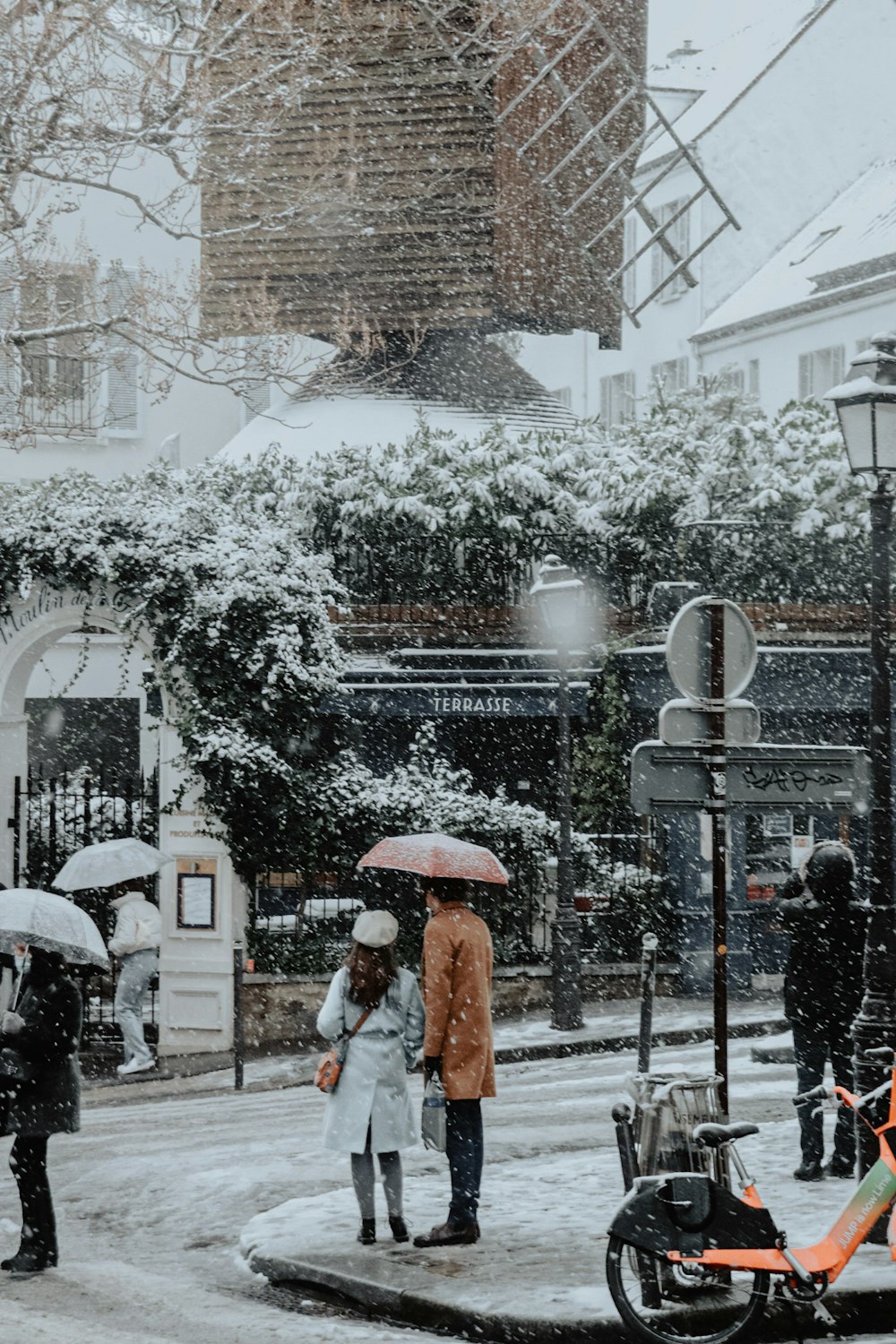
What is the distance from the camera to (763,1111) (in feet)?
39.1

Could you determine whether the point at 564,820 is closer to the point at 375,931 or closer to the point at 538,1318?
the point at 375,931

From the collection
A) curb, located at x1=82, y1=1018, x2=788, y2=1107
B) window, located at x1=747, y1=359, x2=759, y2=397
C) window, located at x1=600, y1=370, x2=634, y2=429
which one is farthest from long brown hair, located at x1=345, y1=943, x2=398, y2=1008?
window, located at x1=600, y1=370, x2=634, y2=429

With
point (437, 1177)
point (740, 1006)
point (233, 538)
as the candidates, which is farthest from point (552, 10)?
point (437, 1177)

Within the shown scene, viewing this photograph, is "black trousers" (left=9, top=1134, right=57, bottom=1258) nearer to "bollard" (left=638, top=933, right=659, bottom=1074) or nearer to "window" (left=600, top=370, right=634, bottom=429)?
"bollard" (left=638, top=933, right=659, bottom=1074)

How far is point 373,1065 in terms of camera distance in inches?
318

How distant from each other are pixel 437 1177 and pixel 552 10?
16452mm

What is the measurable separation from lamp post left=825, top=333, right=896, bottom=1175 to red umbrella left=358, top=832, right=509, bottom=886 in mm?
1788

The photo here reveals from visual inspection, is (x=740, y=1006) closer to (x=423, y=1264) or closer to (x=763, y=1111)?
(x=763, y=1111)

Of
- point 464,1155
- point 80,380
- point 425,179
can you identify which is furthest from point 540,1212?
point 425,179

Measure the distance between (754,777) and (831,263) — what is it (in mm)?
22764

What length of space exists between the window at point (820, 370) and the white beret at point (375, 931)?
21.9m

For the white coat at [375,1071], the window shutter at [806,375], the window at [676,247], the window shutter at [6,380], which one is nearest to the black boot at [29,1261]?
the white coat at [375,1071]

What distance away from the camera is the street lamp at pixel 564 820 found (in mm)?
16156

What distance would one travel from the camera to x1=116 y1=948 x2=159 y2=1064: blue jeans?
15453 mm
